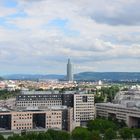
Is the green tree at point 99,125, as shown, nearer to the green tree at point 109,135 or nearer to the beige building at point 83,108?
the green tree at point 109,135

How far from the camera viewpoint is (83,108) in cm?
4906

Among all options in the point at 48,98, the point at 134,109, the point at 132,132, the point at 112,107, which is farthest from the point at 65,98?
the point at 132,132

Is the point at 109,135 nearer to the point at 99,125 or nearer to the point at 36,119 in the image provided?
the point at 99,125

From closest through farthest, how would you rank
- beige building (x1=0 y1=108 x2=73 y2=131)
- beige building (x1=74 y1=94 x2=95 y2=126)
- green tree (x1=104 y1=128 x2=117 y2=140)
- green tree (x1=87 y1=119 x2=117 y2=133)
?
green tree (x1=104 y1=128 x2=117 y2=140)
green tree (x1=87 y1=119 x2=117 y2=133)
beige building (x1=0 y1=108 x2=73 y2=131)
beige building (x1=74 y1=94 x2=95 y2=126)

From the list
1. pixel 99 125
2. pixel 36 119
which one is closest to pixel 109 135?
pixel 99 125

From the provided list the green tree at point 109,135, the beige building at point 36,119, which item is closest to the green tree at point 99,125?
the beige building at point 36,119

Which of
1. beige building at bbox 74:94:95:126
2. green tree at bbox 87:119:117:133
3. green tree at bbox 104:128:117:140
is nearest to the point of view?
green tree at bbox 104:128:117:140

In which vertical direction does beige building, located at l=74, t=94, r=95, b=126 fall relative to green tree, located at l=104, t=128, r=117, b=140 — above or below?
above

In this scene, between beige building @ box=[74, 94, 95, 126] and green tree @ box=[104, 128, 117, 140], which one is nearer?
green tree @ box=[104, 128, 117, 140]

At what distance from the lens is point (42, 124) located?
42.4 metres

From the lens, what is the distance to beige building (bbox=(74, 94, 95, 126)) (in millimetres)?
48719

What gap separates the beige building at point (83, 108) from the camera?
48719mm

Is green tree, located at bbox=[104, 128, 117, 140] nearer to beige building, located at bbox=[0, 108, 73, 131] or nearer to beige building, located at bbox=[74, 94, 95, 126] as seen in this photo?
beige building, located at bbox=[0, 108, 73, 131]

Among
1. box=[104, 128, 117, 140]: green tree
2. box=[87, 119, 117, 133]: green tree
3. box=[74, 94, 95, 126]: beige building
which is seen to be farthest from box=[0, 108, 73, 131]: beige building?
box=[104, 128, 117, 140]: green tree
